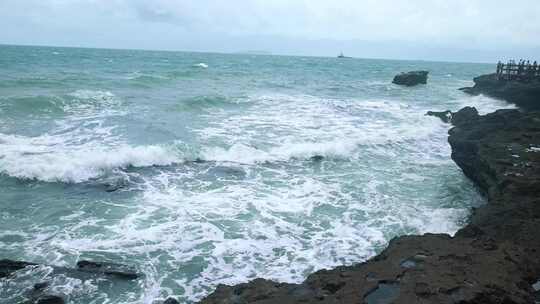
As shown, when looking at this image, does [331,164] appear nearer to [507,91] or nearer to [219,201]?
[219,201]

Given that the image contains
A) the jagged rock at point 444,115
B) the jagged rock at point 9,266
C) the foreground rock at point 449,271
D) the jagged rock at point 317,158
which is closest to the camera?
the foreground rock at point 449,271

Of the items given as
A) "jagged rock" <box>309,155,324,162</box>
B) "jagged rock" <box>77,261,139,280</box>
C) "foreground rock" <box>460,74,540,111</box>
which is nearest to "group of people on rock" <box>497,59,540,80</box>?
"foreground rock" <box>460,74,540,111</box>

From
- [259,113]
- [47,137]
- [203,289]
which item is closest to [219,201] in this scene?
[203,289]

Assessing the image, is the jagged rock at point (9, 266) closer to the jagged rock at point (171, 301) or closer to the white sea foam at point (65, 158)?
the jagged rock at point (171, 301)

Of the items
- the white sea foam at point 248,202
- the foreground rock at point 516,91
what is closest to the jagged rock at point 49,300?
the white sea foam at point 248,202

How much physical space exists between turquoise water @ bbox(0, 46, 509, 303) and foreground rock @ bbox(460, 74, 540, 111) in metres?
8.72

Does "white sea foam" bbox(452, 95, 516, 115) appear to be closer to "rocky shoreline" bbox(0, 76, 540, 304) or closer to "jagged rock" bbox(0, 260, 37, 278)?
"rocky shoreline" bbox(0, 76, 540, 304)

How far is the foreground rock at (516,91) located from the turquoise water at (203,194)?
8717 mm

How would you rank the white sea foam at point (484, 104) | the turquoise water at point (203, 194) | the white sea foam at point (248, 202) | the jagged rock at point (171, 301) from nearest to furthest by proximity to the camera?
the jagged rock at point (171, 301) → the turquoise water at point (203, 194) → the white sea foam at point (248, 202) → the white sea foam at point (484, 104)

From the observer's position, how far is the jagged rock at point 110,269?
279 inches

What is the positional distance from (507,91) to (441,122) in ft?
34.3

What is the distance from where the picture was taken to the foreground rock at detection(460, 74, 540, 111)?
25172mm

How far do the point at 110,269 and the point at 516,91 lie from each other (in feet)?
96.3

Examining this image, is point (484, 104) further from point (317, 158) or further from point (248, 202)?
point (248, 202)
